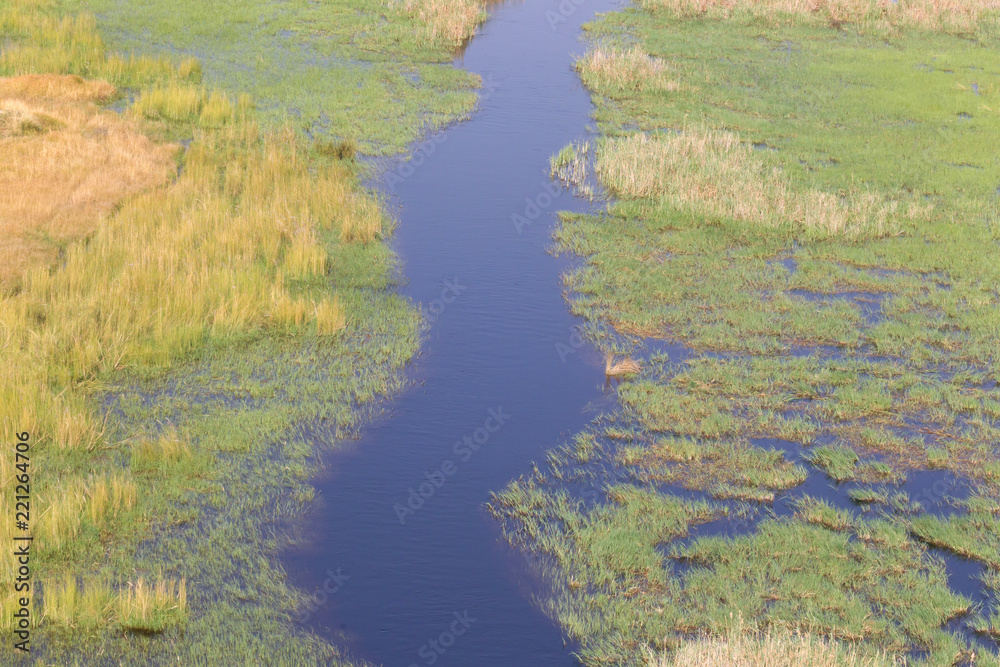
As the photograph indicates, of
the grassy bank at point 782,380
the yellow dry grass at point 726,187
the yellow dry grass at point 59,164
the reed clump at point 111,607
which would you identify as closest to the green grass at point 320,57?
the yellow dry grass at point 59,164

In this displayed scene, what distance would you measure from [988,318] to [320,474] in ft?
30.8

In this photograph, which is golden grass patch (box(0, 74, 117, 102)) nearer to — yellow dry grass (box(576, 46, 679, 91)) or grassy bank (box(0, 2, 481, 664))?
grassy bank (box(0, 2, 481, 664))

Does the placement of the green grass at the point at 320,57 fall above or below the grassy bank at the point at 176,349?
above

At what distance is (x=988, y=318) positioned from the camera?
1320cm

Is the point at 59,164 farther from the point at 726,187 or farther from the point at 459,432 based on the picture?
the point at 726,187

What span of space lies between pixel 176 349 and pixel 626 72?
15.9 m

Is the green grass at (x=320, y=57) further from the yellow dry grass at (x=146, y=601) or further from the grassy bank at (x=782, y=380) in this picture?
the yellow dry grass at (x=146, y=601)

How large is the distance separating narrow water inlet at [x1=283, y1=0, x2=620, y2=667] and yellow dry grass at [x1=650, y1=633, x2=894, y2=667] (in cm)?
110

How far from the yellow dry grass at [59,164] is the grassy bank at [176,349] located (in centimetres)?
5

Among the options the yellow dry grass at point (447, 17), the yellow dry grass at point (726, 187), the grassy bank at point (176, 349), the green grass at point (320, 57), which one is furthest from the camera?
the yellow dry grass at point (447, 17)

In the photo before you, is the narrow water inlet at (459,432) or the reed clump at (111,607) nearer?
the reed clump at (111,607)

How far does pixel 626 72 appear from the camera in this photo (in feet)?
79.0

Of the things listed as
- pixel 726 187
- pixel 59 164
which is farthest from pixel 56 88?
pixel 726 187

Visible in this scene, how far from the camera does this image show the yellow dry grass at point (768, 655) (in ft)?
22.7
